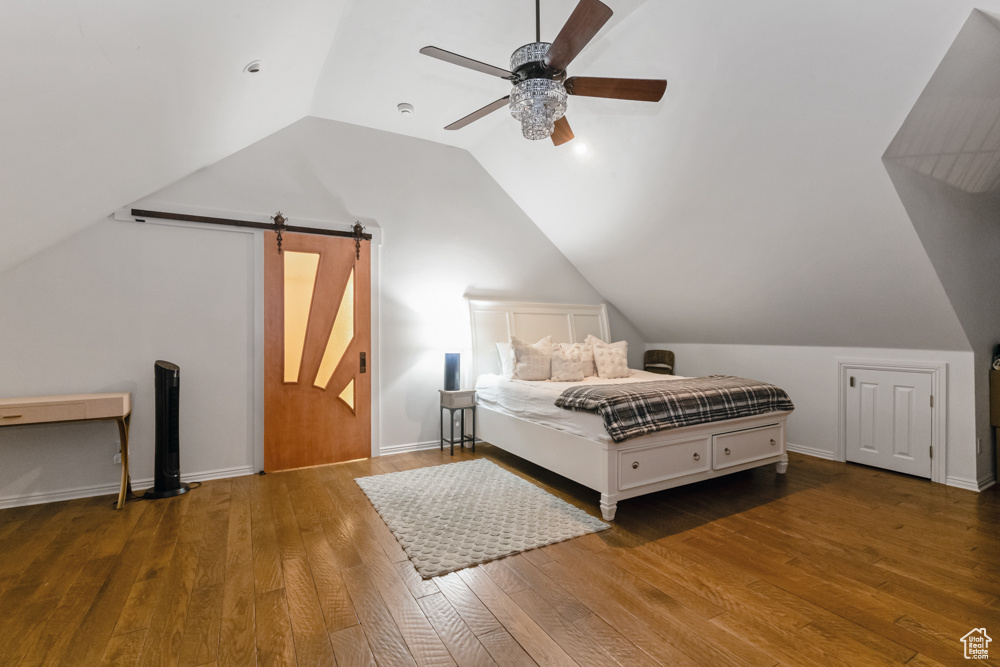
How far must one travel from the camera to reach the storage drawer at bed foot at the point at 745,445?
3.33 m

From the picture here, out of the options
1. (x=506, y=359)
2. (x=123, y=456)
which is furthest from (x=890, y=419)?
(x=123, y=456)

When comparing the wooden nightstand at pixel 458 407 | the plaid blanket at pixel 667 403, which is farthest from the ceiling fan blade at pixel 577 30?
the wooden nightstand at pixel 458 407

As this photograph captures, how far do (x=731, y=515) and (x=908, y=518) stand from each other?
108 cm

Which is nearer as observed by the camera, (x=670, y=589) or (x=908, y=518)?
(x=670, y=589)

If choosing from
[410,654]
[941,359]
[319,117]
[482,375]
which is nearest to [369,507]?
[410,654]

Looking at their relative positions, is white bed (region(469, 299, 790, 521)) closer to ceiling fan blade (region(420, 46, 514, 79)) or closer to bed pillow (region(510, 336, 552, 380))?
bed pillow (region(510, 336, 552, 380))

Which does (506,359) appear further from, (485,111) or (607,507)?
(485,111)

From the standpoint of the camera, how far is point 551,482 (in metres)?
3.65

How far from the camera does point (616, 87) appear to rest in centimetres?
232

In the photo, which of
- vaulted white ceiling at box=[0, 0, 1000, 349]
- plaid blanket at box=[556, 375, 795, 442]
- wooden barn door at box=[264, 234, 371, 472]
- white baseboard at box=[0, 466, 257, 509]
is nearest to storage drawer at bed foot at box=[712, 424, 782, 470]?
plaid blanket at box=[556, 375, 795, 442]

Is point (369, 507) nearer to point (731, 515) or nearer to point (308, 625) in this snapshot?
point (308, 625)

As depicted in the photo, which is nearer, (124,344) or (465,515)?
(465,515)

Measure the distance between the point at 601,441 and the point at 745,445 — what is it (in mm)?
1326

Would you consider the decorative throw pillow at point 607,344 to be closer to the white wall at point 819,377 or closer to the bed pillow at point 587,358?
the bed pillow at point 587,358
